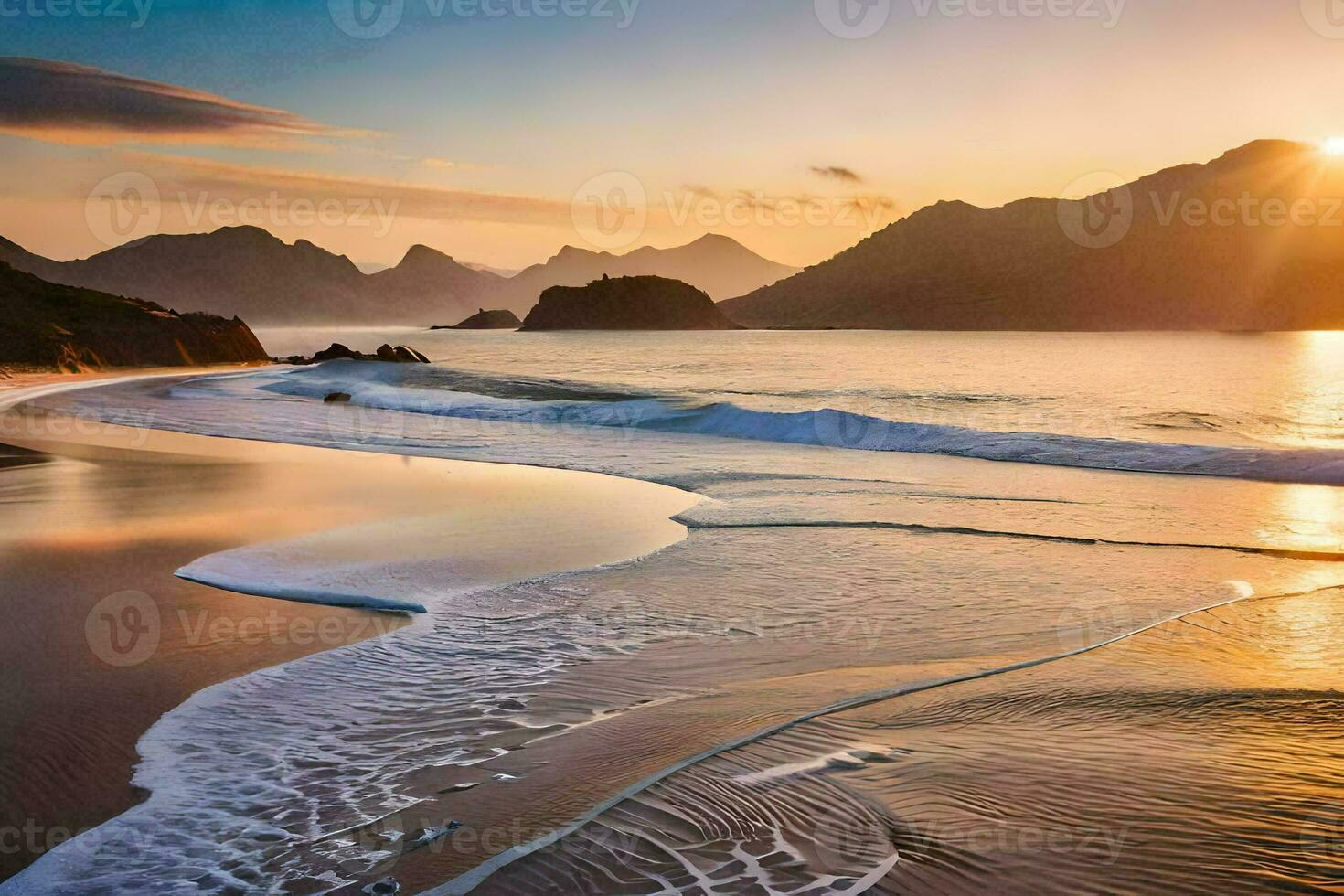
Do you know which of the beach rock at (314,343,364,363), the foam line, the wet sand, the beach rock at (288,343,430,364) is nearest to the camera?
the foam line

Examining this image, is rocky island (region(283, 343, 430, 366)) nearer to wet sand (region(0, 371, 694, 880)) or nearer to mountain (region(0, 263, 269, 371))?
mountain (region(0, 263, 269, 371))

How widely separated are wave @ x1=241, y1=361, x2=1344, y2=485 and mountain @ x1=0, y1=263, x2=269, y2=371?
37.3ft

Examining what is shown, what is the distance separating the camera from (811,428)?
2258 centimetres

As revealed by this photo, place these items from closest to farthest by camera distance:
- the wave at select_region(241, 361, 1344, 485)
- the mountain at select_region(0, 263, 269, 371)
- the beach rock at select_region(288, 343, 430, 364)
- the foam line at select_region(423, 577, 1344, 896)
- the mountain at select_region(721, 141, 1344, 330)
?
the foam line at select_region(423, 577, 1344, 896)
the wave at select_region(241, 361, 1344, 485)
the mountain at select_region(0, 263, 269, 371)
the beach rock at select_region(288, 343, 430, 364)
the mountain at select_region(721, 141, 1344, 330)

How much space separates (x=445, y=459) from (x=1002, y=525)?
979 cm

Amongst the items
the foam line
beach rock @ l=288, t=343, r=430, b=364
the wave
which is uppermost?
beach rock @ l=288, t=343, r=430, b=364

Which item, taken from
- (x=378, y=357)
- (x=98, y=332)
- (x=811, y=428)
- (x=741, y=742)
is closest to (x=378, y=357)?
(x=378, y=357)

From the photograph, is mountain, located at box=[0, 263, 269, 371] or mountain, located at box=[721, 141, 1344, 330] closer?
mountain, located at box=[0, 263, 269, 371]

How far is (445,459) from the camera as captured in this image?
1609cm

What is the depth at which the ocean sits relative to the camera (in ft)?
11.0

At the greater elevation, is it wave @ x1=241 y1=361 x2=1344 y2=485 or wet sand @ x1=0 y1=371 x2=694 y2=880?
wave @ x1=241 y1=361 x2=1344 y2=485

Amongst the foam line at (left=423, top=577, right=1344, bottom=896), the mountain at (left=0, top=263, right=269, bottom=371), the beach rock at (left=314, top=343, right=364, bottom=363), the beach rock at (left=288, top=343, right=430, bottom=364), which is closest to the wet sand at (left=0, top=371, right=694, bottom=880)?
the foam line at (left=423, top=577, right=1344, bottom=896)

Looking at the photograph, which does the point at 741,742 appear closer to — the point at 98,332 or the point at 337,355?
the point at 98,332

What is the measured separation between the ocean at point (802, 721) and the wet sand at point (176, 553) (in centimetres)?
25
